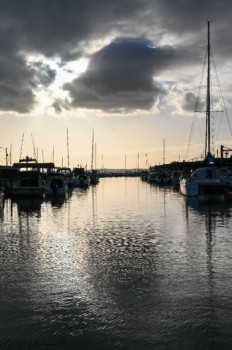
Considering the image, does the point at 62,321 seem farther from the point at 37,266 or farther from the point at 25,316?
the point at 37,266

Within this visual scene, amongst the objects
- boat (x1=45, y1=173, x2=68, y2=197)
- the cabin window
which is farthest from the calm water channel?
the cabin window

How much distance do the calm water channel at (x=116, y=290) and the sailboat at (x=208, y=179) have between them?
972 inches

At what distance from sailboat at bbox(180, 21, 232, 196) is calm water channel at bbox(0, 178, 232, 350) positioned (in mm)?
24688

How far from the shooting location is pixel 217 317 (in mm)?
7027

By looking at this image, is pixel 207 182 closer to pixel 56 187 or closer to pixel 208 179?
pixel 208 179

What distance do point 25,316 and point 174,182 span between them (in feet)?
252

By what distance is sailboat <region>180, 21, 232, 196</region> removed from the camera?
41406mm

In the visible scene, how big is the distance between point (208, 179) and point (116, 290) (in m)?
38.2

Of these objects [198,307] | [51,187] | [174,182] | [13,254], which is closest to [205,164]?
[51,187]

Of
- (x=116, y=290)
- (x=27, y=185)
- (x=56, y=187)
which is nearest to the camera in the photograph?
(x=116, y=290)

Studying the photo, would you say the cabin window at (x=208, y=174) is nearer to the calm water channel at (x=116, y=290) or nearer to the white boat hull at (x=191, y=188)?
the white boat hull at (x=191, y=188)

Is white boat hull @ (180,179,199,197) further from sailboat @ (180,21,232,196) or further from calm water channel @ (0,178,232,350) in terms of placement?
calm water channel @ (0,178,232,350)

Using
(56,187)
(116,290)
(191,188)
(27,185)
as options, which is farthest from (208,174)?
(116,290)

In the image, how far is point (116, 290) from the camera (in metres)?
8.66
